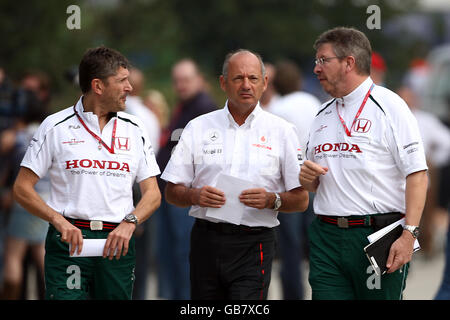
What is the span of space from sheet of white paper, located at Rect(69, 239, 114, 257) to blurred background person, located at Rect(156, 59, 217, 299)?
7.75 feet

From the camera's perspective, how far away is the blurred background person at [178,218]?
774cm

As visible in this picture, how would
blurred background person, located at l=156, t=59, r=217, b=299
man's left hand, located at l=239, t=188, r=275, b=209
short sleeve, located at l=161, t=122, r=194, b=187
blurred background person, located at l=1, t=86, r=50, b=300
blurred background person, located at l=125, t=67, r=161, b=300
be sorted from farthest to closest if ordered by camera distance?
blurred background person, located at l=125, t=67, r=161, b=300, blurred background person, located at l=1, t=86, r=50, b=300, blurred background person, located at l=156, t=59, r=217, b=299, short sleeve, located at l=161, t=122, r=194, b=187, man's left hand, located at l=239, t=188, r=275, b=209

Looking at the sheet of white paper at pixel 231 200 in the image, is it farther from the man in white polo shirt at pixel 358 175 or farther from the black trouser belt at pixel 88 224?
the black trouser belt at pixel 88 224

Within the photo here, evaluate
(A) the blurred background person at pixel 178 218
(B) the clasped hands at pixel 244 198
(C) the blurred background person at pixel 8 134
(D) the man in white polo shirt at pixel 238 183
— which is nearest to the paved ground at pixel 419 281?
(A) the blurred background person at pixel 178 218

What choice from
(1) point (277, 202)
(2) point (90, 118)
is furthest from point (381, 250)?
(2) point (90, 118)

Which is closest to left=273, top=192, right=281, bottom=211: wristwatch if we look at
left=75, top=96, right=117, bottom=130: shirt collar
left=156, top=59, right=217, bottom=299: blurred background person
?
left=75, top=96, right=117, bottom=130: shirt collar

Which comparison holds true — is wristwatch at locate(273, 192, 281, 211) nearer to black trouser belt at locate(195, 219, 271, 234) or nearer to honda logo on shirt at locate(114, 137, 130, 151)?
black trouser belt at locate(195, 219, 271, 234)

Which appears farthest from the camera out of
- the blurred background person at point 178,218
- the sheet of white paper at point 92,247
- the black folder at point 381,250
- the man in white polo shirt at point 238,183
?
the blurred background person at point 178,218

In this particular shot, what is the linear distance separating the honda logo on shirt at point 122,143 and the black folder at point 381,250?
1.55 m

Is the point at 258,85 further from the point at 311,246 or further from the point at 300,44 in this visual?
the point at 300,44

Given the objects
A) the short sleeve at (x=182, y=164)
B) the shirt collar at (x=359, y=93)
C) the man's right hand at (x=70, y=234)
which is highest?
the shirt collar at (x=359, y=93)

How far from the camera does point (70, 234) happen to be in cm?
490

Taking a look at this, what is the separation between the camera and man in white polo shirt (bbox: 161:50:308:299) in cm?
530

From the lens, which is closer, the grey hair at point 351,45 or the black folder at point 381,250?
the black folder at point 381,250
